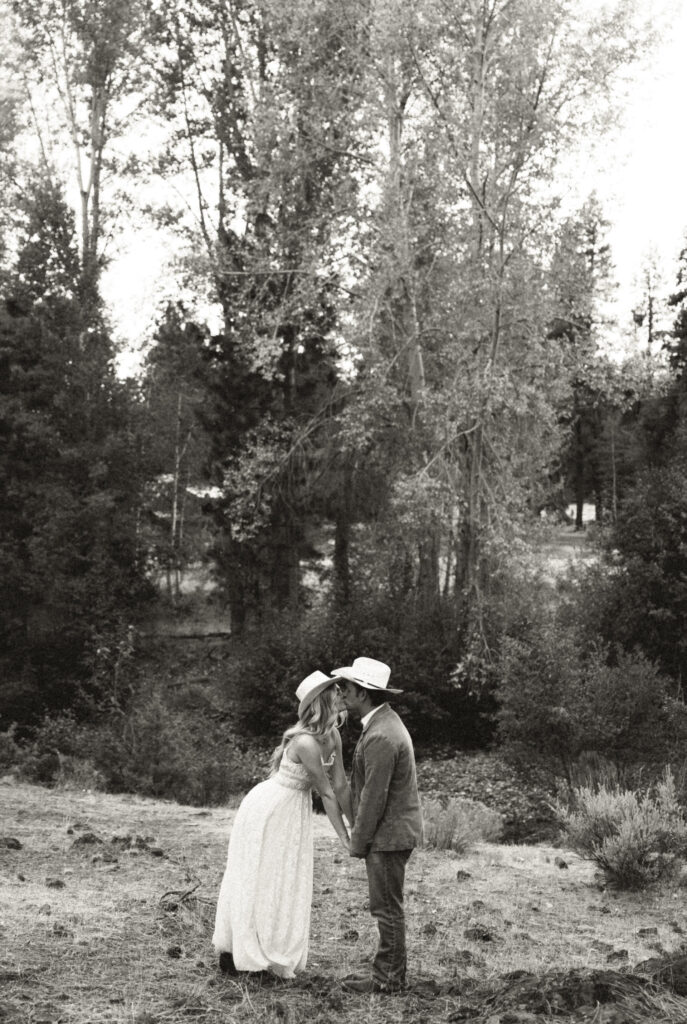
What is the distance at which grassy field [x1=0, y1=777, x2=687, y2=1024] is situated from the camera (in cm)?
610

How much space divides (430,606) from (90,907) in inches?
758

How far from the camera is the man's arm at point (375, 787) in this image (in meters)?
6.23

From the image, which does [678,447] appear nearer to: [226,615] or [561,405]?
[561,405]

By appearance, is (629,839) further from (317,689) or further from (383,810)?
(317,689)

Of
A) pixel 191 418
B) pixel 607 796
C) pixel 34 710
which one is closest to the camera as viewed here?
pixel 607 796

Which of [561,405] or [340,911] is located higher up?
[561,405]

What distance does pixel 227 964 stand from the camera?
6688 mm

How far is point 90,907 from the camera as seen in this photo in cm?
827

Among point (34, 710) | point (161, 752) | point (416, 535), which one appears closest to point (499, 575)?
point (416, 535)

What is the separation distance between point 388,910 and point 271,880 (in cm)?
66

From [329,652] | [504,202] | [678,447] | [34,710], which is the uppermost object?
[504,202]

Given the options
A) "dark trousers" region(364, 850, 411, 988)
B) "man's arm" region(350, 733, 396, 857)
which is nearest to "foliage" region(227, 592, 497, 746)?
"dark trousers" region(364, 850, 411, 988)

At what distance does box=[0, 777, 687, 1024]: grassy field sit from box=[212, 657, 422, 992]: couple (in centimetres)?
21

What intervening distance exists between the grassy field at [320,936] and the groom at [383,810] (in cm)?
24
